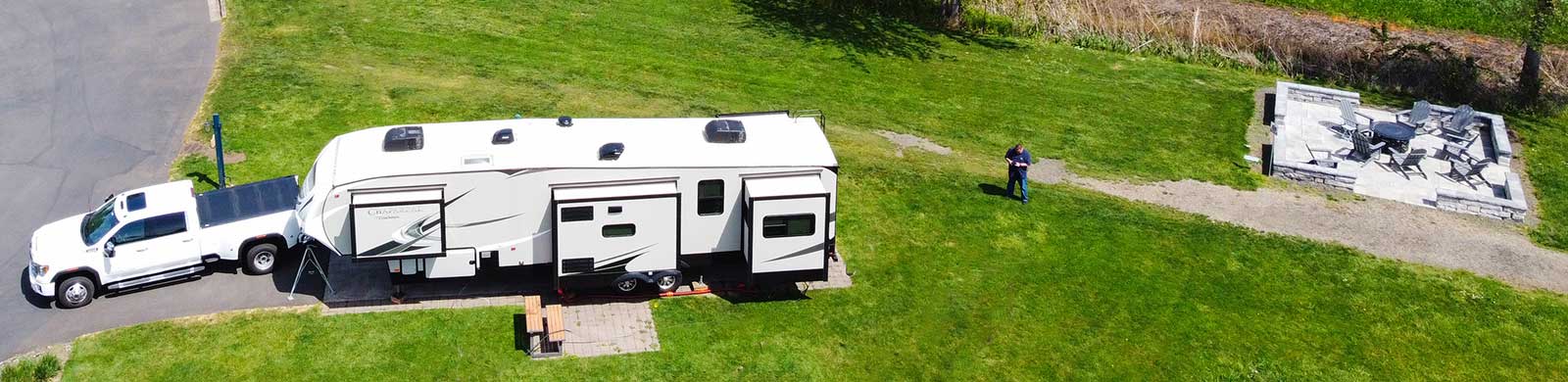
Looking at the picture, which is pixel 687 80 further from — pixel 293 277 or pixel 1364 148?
pixel 1364 148

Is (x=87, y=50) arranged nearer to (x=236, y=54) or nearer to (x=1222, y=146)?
(x=236, y=54)

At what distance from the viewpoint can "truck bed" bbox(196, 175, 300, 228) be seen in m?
20.4

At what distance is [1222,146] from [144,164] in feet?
81.2

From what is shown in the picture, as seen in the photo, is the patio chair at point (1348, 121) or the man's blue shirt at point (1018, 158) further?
the patio chair at point (1348, 121)

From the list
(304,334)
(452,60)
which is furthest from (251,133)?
(304,334)

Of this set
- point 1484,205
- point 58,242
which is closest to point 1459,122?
point 1484,205

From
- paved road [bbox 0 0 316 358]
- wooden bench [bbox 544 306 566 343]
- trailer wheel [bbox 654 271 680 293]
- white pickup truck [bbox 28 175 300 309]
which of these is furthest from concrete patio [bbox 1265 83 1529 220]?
paved road [bbox 0 0 316 358]

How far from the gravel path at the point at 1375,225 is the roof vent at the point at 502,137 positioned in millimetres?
12532

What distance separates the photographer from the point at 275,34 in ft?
108

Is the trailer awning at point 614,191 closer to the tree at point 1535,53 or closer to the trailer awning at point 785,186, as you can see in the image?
the trailer awning at point 785,186

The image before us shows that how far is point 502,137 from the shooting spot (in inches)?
770

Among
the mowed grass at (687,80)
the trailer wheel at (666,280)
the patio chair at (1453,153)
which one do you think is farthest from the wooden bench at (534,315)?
the patio chair at (1453,153)

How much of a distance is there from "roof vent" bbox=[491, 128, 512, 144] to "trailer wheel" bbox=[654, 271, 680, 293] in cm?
336

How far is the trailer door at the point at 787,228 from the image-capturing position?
19.3m
